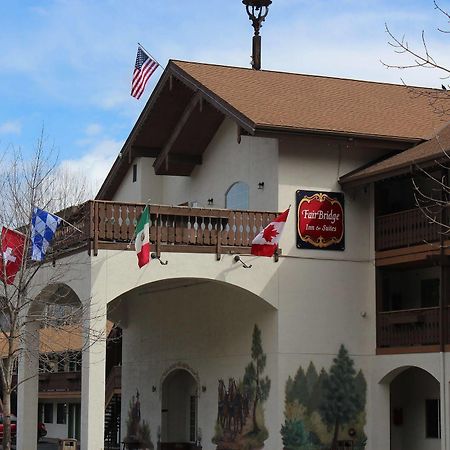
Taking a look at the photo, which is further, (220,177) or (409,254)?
(220,177)

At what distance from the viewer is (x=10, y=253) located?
27109 millimetres

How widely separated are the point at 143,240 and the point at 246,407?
5709 millimetres

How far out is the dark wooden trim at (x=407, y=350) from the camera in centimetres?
2619

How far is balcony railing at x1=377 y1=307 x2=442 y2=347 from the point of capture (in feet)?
86.6

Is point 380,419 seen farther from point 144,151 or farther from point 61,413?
point 61,413

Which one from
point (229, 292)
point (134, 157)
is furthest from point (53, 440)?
point (229, 292)

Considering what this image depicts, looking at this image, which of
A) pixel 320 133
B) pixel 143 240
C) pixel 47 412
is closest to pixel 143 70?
pixel 320 133

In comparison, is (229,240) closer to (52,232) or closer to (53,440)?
(52,232)

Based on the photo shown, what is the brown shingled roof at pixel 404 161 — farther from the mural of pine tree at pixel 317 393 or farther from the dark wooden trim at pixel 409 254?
the mural of pine tree at pixel 317 393

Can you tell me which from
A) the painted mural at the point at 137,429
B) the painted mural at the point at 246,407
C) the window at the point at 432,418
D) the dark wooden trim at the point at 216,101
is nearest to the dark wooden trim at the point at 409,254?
the painted mural at the point at 246,407

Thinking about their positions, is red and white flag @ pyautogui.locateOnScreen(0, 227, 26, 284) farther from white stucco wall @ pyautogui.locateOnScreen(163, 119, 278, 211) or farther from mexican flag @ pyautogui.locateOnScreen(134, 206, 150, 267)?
white stucco wall @ pyautogui.locateOnScreen(163, 119, 278, 211)

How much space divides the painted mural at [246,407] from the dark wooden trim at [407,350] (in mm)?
2840

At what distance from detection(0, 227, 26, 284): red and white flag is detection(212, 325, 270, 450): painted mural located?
5.92m

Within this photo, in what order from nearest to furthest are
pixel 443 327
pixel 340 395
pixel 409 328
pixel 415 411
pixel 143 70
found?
1. pixel 443 327
2. pixel 409 328
3. pixel 340 395
4. pixel 415 411
5. pixel 143 70
